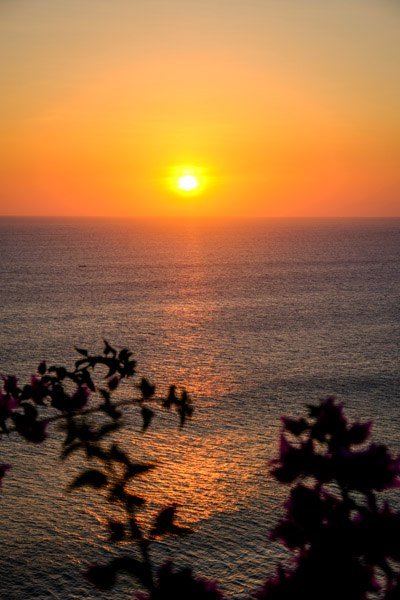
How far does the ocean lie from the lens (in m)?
13.1

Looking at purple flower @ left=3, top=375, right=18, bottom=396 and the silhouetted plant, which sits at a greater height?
purple flower @ left=3, top=375, right=18, bottom=396

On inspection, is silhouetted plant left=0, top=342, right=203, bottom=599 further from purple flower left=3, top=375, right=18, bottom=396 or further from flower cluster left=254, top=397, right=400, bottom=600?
flower cluster left=254, top=397, right=400, bottom=600

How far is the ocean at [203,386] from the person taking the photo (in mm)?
13117

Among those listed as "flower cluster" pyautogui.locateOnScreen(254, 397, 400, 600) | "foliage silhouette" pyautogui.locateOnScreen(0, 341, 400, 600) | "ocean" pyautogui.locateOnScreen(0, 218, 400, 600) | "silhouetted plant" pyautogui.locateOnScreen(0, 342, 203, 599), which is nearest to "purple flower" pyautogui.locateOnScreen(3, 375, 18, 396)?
"silhouetted plant" pyautogui.locateOnScreen(0, 342, 203, 599)

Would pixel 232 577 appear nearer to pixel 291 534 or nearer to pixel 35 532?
pixel 35 532

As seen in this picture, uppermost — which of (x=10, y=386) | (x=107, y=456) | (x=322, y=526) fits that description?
(x=10, y=386)

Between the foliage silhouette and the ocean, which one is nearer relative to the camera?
the foliage silhouette

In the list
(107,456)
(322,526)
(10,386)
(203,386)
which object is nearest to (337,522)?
(322,526)

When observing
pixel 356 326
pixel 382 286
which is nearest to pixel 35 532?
pixel 356 326

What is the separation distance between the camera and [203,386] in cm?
2684

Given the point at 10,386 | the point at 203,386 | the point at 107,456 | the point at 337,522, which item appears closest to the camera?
the point at 337,522

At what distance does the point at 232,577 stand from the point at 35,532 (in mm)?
4246

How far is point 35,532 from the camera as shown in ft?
45.3

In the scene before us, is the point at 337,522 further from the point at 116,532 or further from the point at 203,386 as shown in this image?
the point at 203,386
